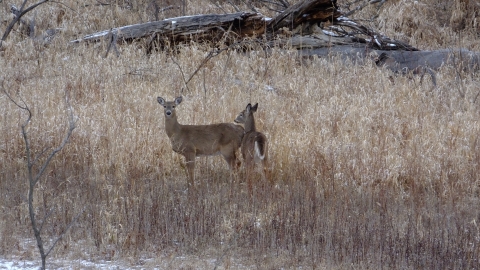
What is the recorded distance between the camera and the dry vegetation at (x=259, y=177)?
19.1ft

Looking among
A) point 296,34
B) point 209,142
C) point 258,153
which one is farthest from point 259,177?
point 296,34

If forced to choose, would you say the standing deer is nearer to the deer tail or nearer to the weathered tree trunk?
the deer tail

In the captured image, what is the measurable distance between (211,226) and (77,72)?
5893mm

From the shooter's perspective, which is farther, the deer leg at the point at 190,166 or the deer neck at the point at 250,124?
the deer neck at the point at 250,124

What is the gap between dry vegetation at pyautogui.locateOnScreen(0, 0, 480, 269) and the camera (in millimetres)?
5812

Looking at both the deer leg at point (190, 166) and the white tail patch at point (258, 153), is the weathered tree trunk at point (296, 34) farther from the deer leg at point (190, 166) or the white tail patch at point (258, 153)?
the white tail patch at point (258, 153)

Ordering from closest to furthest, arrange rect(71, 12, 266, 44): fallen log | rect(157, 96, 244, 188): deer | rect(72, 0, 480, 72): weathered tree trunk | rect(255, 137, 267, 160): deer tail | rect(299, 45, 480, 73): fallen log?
rect(255, 137, 267, 160): deer tail → rect(157, 96, 244, 188): deer → rect(299, 45, 480, 73): fallen log → rect(72, 0, 480, 72): weathered tree trunk → rect(71, 12, 266, 44): fallen log

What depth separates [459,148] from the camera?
8141mm

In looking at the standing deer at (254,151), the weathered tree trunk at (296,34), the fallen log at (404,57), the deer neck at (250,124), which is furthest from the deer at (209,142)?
the fallen log at (404,57)

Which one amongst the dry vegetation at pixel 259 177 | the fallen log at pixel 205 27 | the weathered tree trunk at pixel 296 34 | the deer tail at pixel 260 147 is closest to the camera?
the dry vegetation at pixel 259 177

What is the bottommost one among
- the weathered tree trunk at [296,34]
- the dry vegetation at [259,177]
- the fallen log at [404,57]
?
the dry vegetation at [259,177]

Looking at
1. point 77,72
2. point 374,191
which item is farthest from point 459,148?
point 77,72

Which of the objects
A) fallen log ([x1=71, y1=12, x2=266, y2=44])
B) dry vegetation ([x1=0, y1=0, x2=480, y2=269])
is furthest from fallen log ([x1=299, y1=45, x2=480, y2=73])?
fallen log ([x1=71, y1=12, x2=266, y2=44])

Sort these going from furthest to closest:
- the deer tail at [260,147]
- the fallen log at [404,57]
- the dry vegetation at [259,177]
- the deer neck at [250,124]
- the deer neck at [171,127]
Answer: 1. the fallen log at [404,57]
2. the deer neck at [250,124]
3. the deer neck at [171,127]
4. the deer tail at [260,147]
5. the dry vegetation at [259,177]
